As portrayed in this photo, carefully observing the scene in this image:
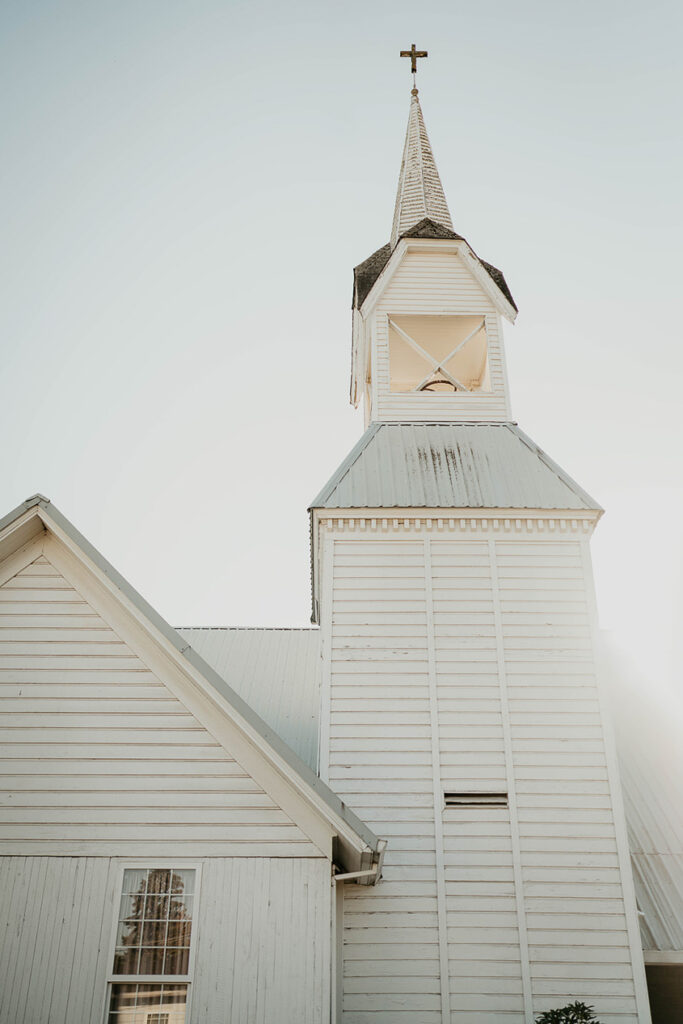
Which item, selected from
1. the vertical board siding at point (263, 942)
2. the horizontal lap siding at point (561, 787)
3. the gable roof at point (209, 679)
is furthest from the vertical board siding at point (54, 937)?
the horizontal lap siding at point (561, 787)

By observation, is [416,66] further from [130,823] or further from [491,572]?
[130,823]

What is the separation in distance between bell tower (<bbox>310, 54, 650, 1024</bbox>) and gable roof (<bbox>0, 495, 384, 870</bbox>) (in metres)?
2.37

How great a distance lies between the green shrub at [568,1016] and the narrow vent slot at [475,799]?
8.36 feet

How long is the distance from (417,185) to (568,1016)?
1705 centimetres

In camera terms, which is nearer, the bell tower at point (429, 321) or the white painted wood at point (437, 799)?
the white painted wood at point (437, 799)

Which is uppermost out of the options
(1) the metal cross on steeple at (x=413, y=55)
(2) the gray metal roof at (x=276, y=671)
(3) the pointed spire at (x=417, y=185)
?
(1) the metal cross on steeple at (x=413, y=55)

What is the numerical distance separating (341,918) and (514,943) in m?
2.25

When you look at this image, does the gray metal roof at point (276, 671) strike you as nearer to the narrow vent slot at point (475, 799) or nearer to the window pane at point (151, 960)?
the narrow vent slot at point (475, 799)

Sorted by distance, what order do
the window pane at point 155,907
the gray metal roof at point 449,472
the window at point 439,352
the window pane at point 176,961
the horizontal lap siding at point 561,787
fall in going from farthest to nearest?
the window at point 439,352 → the gray metal roof at point 449,472 → the horizontal lap siding at point 561,787 → the window pane at point 155,907 → the window pane at point 176,961

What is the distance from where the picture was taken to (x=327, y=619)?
43.2 feet

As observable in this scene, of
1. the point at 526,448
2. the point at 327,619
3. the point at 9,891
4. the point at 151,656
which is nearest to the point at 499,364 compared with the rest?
the point at 526,448

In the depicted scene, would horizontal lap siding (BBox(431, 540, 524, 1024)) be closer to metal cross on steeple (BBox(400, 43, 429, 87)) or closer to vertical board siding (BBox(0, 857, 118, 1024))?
vertical board siding (BBox(0, 857, 118, 1024))

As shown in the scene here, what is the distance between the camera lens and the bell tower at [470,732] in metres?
10.8

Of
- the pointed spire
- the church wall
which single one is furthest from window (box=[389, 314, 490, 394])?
the church wall
